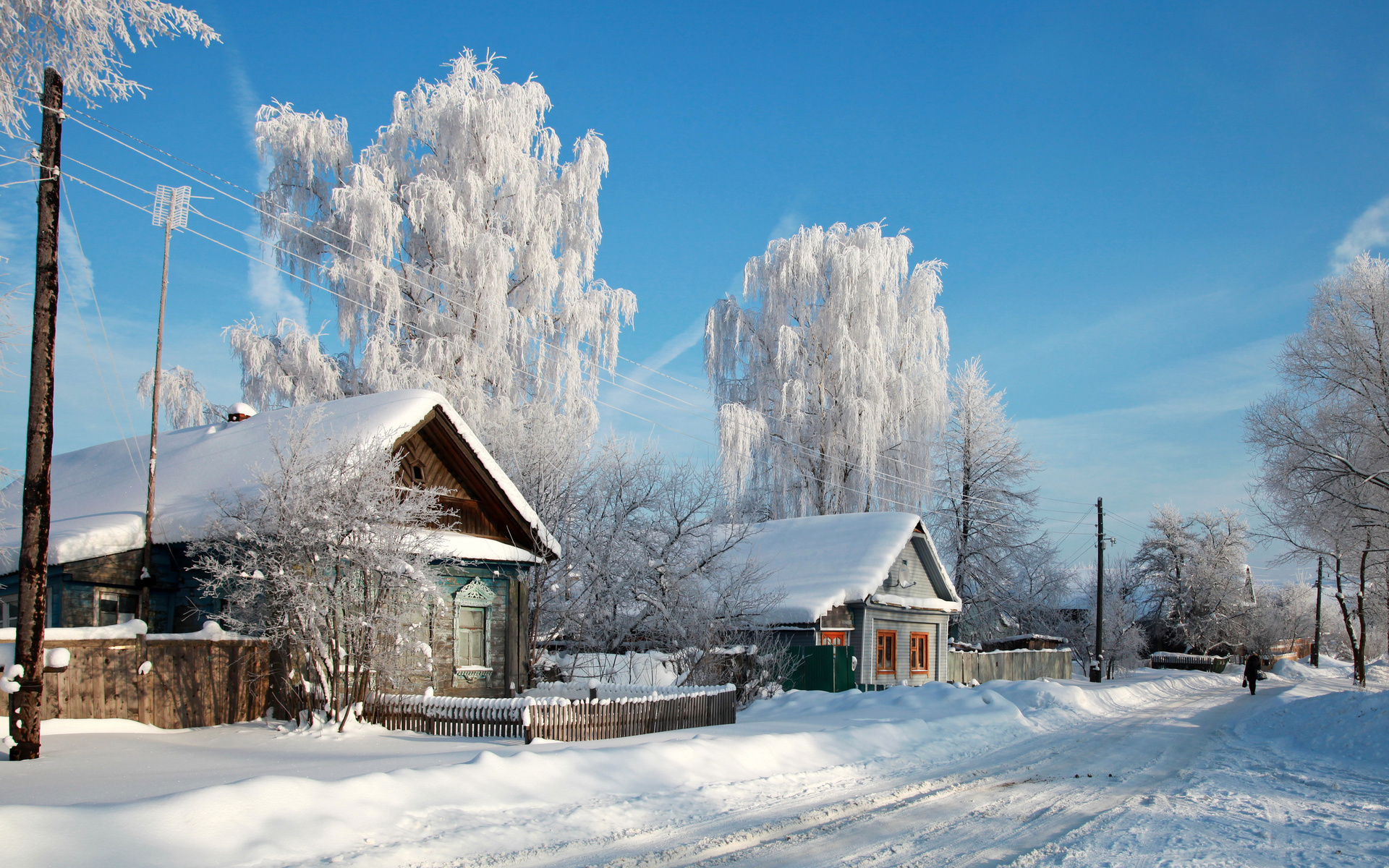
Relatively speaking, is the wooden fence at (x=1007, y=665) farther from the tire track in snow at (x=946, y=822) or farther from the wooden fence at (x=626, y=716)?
the tire track in snow at (x=946, y=822)

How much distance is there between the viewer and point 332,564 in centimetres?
1263

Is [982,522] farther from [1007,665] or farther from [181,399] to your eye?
[181,399]

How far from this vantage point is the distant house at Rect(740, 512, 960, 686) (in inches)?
997

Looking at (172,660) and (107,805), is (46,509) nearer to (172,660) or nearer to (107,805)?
(172,660)

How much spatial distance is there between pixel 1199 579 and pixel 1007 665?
108ft

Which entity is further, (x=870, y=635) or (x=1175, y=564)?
(x=1175, y=564)

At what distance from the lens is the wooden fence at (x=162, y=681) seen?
12.1 m

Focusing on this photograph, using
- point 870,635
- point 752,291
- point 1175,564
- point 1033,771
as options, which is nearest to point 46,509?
point 1033,771

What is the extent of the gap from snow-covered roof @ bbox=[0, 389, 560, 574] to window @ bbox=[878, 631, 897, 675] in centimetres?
1290

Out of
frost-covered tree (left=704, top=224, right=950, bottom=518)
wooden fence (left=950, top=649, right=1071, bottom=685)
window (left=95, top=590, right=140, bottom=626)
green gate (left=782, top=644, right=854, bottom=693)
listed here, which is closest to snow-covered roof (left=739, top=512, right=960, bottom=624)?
green gate (left=782, top=644, right=854, bottom=693)

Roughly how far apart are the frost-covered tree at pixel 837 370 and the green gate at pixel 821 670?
34.3ft

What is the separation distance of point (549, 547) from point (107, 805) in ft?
40.2

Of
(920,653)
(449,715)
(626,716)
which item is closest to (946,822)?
(626,716)

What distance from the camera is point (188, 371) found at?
25.7 metres
